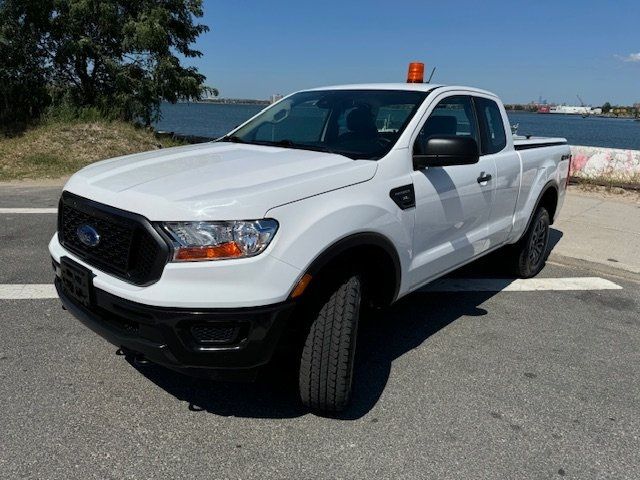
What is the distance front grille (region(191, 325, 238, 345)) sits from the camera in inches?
95.3

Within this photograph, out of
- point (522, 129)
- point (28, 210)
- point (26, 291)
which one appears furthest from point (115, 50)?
point (522, 129)

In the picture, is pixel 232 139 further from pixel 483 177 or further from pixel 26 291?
pixel 26 291

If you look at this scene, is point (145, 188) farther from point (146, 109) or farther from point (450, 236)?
point (146, 109)

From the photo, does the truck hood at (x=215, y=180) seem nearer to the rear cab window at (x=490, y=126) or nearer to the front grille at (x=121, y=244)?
the front grille at (x=121, y=244)

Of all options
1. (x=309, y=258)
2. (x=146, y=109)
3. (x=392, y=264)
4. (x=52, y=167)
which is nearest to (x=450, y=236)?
(x=392, y=264)

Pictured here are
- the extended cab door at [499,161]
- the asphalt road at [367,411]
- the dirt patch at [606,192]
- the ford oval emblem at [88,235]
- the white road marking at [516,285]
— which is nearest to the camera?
the asphalt road at [367,411]

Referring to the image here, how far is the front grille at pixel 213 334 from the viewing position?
2422 mm

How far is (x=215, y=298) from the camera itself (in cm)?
236

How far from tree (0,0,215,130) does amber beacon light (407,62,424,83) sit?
10.4 metres

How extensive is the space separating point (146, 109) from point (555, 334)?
12936 millimetres

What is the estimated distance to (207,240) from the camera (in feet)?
7.75

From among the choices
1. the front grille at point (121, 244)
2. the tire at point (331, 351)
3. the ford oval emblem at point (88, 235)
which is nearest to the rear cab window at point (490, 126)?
the tire at point (331, 351)

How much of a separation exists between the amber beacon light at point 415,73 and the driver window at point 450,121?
0.75m

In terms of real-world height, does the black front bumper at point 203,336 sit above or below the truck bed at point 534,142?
below
